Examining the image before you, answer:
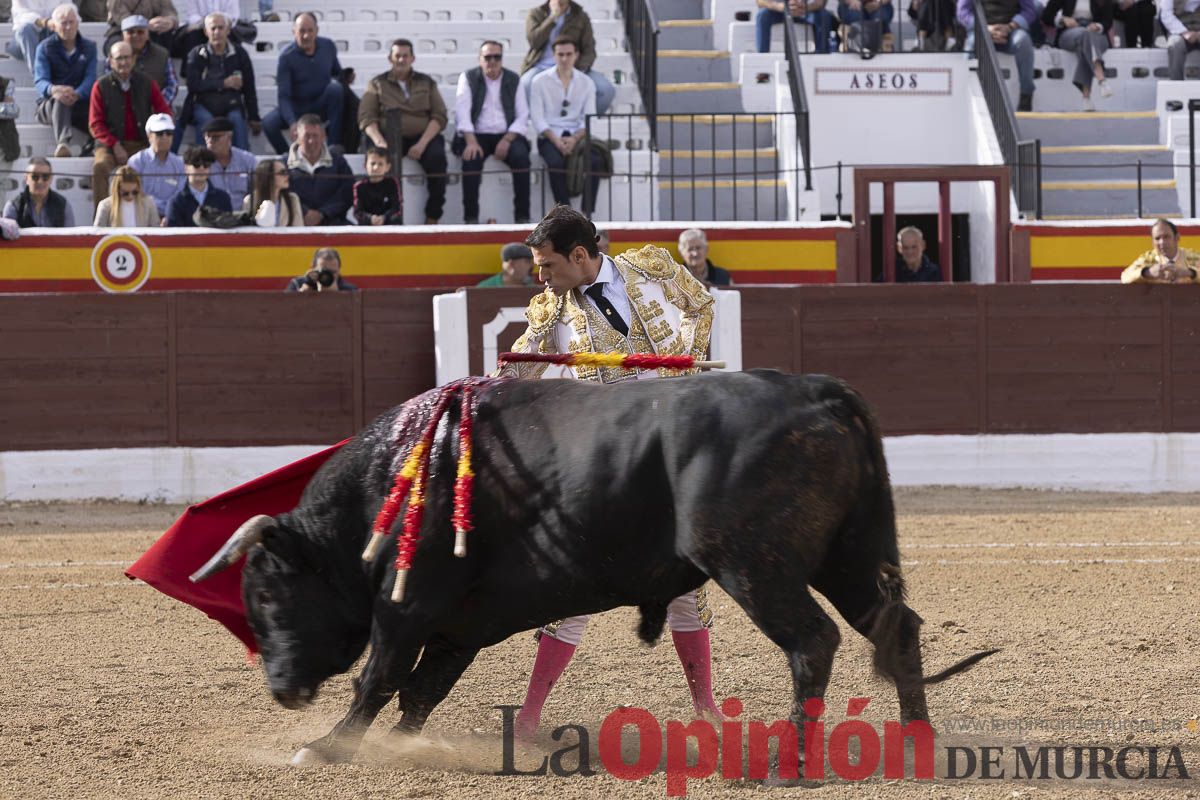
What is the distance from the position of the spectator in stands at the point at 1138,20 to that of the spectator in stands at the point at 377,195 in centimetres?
620

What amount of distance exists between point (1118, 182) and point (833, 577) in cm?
894

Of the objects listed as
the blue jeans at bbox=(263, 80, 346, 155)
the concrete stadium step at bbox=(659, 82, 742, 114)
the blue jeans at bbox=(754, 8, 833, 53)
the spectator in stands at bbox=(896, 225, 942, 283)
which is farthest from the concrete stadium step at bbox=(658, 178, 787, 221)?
the blue jeans at bbox=(263, 80, 346, 155)

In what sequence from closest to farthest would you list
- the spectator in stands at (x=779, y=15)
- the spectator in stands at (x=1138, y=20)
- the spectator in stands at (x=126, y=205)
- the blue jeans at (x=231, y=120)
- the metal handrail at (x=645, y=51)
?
the spectator in stands at (x=126, y=205) → the blue jeans at (x=231, y=120) → the metal handrail at (x=645, y=51) → the spectator in stands at (x=779, y=15) → the spectator in stands at (x=1138, y=20)

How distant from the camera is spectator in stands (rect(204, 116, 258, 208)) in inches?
372

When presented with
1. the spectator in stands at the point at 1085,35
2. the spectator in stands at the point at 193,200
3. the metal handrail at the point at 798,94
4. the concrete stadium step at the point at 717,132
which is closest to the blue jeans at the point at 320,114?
the spectator in stands at the point at 193,200

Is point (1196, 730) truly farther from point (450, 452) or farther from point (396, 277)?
point (396, 277)

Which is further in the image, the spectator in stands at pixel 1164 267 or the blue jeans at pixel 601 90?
the blue jeans at pixel 601 90

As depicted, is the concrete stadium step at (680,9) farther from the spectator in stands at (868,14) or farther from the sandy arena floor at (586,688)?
the sandy arena floor at (586,688)

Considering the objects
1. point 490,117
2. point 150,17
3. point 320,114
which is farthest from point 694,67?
point 150,17

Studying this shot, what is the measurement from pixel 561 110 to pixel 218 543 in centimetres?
702

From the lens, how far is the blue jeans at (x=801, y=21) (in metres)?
11.7

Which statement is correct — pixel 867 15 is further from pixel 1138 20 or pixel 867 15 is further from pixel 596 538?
pixel 596 538

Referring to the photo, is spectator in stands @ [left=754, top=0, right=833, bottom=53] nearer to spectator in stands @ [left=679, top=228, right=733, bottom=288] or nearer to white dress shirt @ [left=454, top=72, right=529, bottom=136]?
white dress shirt @ [left=454, top=72, right=529, bottom=136]

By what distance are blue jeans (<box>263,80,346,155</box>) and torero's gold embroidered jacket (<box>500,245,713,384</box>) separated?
6.91 meters
